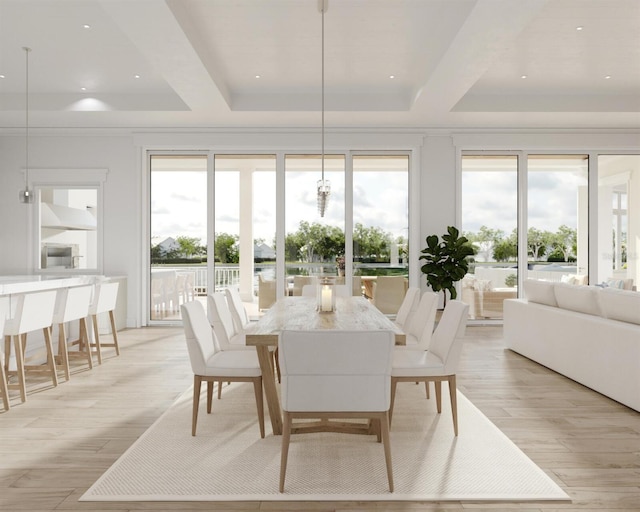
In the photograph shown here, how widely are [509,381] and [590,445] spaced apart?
1.37 meters

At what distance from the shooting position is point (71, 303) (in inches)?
166

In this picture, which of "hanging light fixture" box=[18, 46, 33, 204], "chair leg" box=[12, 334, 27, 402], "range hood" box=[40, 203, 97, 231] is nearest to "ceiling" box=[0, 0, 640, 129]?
"hanging light fixture" box=[18, 46, 33, 204]

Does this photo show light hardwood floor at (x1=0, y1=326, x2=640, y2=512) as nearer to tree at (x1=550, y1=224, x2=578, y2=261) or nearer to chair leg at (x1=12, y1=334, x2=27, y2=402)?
chair leg at (x1=12, y1=334, x2=27, y2=402)

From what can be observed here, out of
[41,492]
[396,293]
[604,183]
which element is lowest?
[41,492]

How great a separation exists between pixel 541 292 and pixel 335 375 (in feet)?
11.1

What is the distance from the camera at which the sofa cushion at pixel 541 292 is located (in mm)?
4523

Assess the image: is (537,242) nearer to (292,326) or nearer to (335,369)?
(292,326)

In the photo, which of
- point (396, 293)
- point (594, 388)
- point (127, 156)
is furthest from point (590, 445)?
point (127, 156)

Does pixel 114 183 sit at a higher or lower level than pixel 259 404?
higher

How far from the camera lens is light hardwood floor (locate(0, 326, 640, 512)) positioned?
2.09m

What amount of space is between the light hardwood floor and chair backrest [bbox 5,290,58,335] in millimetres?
575

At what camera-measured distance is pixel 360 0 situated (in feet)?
12.2

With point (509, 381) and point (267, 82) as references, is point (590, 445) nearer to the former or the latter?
point (509, 381)

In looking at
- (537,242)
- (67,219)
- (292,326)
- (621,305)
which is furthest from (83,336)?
(537,242)
